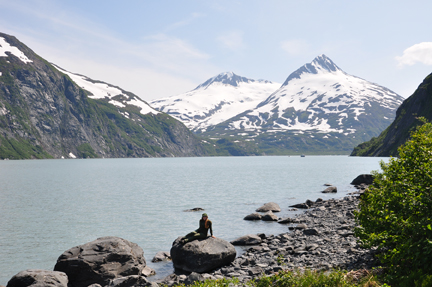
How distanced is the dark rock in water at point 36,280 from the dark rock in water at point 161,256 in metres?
Result: 8.25

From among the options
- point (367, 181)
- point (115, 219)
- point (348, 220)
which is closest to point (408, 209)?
point (348, 220)

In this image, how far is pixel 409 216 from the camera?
13047 mm

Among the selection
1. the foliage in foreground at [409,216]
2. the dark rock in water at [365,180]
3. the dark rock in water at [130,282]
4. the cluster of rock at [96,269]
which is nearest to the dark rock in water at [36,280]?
the cluster of rock at [96,269]

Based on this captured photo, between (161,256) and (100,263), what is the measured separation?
6235 mm

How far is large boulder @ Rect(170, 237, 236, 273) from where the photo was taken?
23.0 metres

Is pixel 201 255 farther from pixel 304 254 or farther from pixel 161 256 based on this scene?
pixel 304 254

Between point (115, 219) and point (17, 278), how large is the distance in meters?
25.7

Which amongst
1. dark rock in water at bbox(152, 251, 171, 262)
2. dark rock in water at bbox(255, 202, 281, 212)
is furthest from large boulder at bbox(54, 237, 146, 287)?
dark rock in water at bbox(255, 202, 281, 212)

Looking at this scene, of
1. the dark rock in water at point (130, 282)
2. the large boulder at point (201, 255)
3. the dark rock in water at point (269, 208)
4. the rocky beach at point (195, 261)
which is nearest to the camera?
the dark rock in water at point (130, 282)

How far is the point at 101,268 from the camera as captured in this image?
21828 millimetres

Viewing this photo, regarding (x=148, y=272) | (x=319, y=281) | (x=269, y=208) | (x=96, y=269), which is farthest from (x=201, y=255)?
(x=269, y=208)

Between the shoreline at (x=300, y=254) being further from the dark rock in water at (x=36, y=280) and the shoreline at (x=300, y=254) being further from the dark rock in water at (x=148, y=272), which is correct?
the dark rock in water at (x=36, y=280)

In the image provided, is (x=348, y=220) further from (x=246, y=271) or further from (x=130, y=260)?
(x=130, y=260)

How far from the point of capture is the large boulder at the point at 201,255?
23.0 meters
